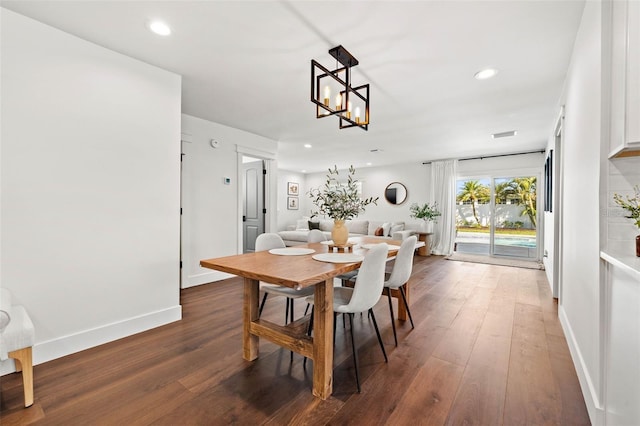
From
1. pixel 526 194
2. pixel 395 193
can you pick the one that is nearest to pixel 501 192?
pixel 526 194

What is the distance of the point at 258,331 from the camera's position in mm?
1980

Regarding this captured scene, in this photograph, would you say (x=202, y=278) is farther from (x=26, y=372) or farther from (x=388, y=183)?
(x=388, y=183)

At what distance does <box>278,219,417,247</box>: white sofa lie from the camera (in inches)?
264

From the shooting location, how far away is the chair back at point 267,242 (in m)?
2.63

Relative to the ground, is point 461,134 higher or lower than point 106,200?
higher

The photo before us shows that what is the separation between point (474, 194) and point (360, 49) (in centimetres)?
578

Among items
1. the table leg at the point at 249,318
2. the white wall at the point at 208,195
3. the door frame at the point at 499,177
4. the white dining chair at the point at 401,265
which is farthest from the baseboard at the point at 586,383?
the door frame at the point at 499,177

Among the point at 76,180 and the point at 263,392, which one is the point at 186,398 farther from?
the point at 76,180

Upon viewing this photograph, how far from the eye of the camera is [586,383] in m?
1.60

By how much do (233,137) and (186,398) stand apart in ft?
12.3

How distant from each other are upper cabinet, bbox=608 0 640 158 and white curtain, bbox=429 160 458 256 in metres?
5.72

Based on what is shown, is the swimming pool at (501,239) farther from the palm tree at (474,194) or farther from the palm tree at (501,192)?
the palm tree at (501,192)

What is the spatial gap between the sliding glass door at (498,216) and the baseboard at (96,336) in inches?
260

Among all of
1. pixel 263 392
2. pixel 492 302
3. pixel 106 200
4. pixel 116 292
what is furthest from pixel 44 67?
pixel 492 302
